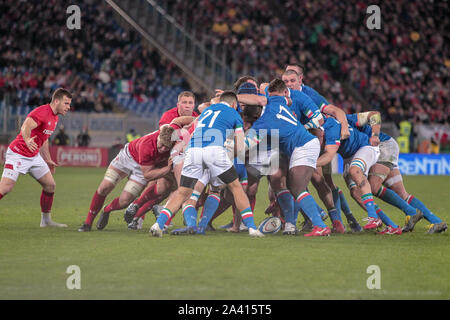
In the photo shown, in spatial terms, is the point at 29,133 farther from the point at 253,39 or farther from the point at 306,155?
the point at 253,39

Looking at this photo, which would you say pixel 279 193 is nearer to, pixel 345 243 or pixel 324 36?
pixel 345 243

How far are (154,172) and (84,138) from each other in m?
18.3

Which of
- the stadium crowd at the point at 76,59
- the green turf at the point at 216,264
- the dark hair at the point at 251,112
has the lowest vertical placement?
the green turf at the point at 216,264

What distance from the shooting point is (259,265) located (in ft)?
22.6

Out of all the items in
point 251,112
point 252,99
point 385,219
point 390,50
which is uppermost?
point 390,50

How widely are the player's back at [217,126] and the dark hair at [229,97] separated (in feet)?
0.32

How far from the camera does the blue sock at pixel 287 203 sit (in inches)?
379

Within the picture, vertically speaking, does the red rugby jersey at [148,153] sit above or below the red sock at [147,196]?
above

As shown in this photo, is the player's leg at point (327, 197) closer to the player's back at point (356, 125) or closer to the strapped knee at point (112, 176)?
the player's back at point (356, 125)

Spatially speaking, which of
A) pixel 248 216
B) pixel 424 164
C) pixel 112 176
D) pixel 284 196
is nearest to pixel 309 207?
pixel 284 196

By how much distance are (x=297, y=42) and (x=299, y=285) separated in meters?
28.2

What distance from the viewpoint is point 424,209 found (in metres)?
9.98

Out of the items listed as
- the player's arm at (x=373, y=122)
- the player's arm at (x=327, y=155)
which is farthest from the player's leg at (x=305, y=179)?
Result: the player's arm at (x=373, y=122)
